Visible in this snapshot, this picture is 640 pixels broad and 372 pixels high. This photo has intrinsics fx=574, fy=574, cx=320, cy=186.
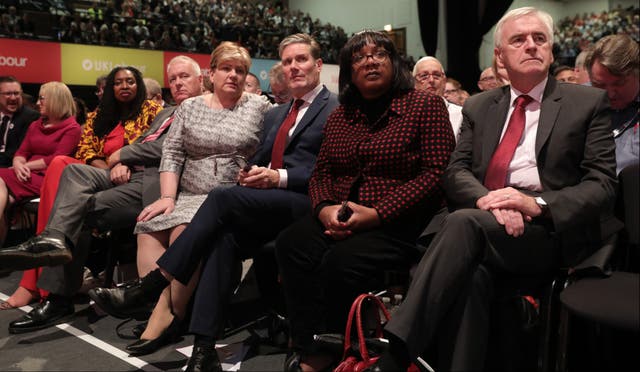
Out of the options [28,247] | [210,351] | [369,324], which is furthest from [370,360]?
[28,247]

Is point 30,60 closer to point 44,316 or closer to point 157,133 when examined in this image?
point 157,133

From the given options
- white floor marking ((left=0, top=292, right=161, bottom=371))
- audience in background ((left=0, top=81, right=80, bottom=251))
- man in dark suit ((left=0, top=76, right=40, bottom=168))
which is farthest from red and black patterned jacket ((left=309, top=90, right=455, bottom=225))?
man in dark suit ((left=0, top=76, right=40, bottom=168))

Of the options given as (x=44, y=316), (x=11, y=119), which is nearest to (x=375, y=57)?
(x=44, y=316)

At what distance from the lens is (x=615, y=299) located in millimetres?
1609

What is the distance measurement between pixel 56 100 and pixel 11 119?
104 centimetres

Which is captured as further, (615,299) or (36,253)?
(36,253)

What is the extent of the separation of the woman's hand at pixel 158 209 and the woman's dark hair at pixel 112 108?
98 centimetres

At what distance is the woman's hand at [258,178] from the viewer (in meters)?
2.47

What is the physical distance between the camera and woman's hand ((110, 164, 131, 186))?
3.28m

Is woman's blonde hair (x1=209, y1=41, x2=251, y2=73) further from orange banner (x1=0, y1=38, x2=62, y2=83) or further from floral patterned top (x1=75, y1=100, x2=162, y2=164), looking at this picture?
orange banner (x1=0, y1=38, x2=62, y2=83)

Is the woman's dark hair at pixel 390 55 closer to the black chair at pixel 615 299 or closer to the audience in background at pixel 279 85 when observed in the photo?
the black chair at pixel 615 299

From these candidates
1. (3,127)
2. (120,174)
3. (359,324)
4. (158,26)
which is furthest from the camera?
(158,26)

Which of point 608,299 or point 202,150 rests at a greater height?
point 202,150

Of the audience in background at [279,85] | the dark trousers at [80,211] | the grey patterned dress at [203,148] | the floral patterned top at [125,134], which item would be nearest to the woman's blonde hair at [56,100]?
the floral patterned top at [125,134]
